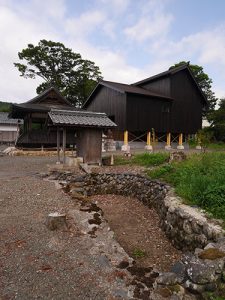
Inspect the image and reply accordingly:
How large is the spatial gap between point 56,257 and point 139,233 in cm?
269

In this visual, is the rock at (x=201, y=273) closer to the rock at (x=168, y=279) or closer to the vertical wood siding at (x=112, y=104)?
the rock at (x=168, y=279)

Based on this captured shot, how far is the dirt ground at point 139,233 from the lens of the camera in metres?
5.79

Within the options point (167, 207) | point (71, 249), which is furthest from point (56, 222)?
point (167, 207)

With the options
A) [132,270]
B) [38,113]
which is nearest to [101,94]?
[38,113]

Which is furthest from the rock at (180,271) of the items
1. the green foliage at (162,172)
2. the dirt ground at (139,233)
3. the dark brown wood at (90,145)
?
the dark brown wood at (90,145)

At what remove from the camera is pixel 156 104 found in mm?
26078

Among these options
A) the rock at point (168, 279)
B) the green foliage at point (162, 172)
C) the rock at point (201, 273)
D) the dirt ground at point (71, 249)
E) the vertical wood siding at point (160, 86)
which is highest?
the vertical wood siding at point (160, 86)

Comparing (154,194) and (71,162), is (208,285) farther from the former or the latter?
(71,162)

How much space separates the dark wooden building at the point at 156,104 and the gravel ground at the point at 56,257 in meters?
16.8

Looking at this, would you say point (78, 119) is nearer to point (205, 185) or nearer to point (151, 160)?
point (151, 160)

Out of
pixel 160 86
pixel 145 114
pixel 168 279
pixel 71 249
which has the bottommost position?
pixel 71 249

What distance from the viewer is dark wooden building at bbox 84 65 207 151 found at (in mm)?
24422

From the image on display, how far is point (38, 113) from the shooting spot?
2364 cm

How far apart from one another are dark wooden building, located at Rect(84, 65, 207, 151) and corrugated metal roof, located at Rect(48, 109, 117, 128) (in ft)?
29.8
